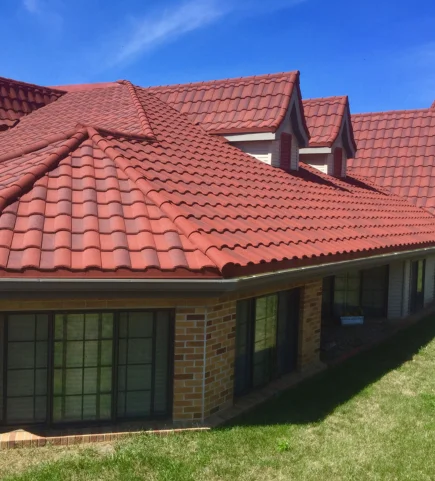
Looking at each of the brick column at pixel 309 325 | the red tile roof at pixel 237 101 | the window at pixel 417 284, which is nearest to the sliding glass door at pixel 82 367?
the brick column at pixel 309 325

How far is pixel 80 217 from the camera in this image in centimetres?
614

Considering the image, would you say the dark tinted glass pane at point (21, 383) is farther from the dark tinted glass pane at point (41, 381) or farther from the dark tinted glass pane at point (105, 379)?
the dark tinted glass pane at point (105, 379)

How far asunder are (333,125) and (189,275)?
34.4ft

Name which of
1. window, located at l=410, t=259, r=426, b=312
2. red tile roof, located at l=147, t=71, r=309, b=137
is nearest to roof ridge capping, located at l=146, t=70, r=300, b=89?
red tile roof, located at l=147, t=71, r=309, b=137

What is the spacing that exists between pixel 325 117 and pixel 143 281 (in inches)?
441

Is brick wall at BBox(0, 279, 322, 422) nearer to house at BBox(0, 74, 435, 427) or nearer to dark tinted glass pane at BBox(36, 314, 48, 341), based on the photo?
house at BBox(0, 74, 435, 427)

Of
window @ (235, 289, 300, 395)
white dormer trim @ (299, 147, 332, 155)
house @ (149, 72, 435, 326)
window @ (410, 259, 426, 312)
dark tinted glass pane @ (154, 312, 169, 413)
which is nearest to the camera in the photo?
dark tinted glass pane @ (154, 312, 169, 413)

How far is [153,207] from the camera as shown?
21.6 feet

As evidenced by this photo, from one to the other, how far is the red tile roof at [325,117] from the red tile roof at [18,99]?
278 inches

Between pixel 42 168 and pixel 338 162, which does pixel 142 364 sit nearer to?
pixel 42 168

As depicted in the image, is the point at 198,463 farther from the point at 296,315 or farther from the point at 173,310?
the point at 296,315

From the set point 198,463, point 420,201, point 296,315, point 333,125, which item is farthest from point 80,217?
point 420,201

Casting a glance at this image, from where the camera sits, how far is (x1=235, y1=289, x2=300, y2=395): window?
23.9 ft

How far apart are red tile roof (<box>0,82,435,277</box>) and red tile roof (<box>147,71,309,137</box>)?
709mm
